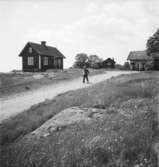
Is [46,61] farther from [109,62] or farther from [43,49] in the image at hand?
[109,62]

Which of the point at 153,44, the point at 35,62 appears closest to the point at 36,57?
the point at 35,62

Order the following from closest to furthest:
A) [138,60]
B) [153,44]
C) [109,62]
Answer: [153,44], [138,60], [109,62]

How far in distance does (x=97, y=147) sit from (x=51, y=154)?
43.5 inches

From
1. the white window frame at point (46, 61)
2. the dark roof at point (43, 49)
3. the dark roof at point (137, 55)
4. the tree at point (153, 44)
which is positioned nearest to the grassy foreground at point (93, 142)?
the tree at point (153, 44)

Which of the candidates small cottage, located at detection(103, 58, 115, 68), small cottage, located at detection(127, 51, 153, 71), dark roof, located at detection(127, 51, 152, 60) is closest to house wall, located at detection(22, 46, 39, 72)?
small cottage, located at detection(127, 51, 153, 71)

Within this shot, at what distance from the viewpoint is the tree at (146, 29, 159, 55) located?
3097 cm

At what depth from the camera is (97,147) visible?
13.3 ft

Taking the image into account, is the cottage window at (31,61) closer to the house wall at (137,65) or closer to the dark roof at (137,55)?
the house wall at (137,65)

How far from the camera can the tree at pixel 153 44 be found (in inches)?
1219

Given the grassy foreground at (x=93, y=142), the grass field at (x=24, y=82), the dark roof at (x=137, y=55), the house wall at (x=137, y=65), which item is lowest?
the grassy foreground at (x=93, y=142)

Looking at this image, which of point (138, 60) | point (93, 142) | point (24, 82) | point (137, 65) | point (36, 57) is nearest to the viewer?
point (93, 142)

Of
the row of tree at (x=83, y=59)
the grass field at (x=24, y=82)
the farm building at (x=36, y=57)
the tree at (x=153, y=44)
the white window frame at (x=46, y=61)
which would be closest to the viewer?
the grass field at (x=24, y=82)

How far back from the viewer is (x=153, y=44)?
31516mm

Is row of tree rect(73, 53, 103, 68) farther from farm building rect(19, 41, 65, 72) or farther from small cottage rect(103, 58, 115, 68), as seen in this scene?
farm building rect(19, 41, 65, 72)
